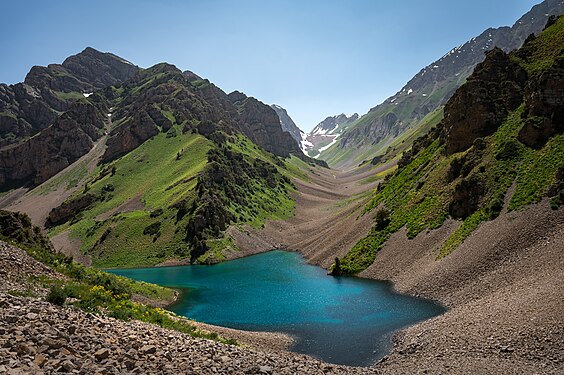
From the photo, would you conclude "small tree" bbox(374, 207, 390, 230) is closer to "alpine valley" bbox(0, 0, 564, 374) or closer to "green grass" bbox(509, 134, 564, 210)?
"alpine valley" bbox(0, 0, 564, 374)

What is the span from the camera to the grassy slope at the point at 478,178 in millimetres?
60406

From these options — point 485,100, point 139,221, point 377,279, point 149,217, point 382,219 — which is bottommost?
point 377,279

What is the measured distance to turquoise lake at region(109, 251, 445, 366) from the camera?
43594 mm

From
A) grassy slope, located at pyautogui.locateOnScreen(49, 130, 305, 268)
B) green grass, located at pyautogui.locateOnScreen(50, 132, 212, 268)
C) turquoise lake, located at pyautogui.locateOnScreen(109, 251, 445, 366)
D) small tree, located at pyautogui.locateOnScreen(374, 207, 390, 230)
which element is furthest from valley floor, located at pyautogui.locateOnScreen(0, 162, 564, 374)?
green grass, located at pyautogui.locateOnScreen(50, 132, 212, 268)

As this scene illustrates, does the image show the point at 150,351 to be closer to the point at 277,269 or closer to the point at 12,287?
the point at 12,287

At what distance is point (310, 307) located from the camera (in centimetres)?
6084

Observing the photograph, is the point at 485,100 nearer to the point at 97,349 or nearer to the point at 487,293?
the point at 487,293

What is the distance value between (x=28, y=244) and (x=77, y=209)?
15847cm

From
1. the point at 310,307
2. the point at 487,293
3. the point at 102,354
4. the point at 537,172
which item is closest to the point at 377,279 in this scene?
the point at 310,307

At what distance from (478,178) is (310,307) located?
122ft

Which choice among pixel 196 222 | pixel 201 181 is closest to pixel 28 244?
pixel 196 222

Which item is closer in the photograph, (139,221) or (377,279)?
(377,279)

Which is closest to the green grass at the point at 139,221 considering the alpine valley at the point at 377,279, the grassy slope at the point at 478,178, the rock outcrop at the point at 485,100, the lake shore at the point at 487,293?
the alpine valley at the point at 377,279

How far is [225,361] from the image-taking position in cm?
2100
